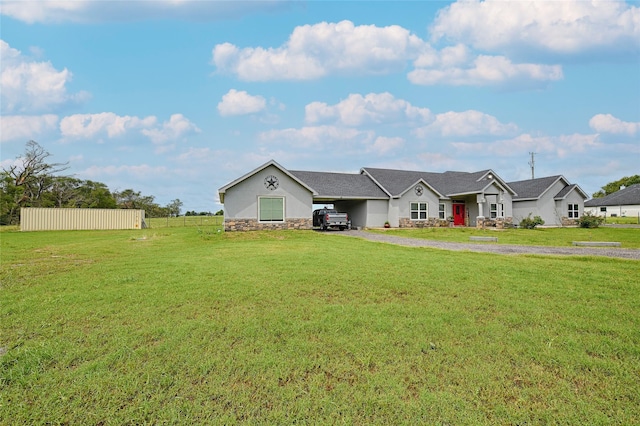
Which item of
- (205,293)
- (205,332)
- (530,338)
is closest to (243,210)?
(205,293)

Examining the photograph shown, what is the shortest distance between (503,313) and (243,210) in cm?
1876

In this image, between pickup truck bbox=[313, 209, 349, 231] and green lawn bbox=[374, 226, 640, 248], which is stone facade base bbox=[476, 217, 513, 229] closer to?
green lawn bbox=[374, 226, 640, 248]

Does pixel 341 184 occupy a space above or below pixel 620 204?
above

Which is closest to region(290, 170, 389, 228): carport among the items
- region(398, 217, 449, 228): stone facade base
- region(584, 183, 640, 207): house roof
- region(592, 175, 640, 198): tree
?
region(398, 217, 449, 228): stone facade base

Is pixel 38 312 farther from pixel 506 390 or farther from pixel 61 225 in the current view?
pixel 61 225

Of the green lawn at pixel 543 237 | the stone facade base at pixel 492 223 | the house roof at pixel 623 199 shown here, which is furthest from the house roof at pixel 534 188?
the house roof at pixel 623 199

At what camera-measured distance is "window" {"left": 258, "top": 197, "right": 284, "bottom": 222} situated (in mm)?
22247

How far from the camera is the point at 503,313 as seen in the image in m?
4.73

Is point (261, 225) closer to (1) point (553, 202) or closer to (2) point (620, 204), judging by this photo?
(1) point (553, 202)

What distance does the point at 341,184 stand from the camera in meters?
27.8

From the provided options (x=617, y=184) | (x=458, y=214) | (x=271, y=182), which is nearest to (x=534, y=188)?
(x=458, y=214)

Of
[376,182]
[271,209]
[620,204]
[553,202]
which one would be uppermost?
[376,182]

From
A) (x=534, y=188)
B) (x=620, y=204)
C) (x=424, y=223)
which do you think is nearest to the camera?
(x=424, y=223)

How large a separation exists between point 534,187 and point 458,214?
8157 mm
